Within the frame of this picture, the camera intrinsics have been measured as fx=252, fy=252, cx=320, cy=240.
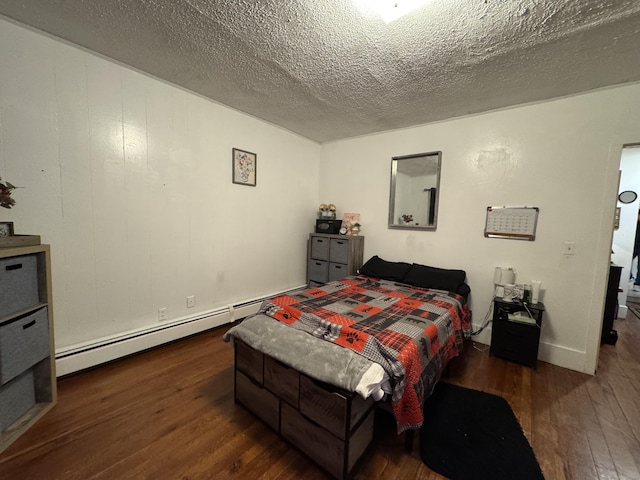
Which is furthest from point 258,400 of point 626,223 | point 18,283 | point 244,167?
point 626,223

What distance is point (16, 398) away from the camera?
146 centimetres

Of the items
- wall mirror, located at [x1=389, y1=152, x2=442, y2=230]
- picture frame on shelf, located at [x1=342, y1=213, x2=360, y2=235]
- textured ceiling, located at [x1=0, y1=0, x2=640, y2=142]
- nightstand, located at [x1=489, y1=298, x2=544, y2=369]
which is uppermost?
textured ceiling, located at [x1=0, y1=0, x2=640, y2=142]

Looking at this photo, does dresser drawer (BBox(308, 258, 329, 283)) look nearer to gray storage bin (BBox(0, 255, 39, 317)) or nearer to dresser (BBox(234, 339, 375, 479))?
dresser (BBox(234, 339, 375, 479))

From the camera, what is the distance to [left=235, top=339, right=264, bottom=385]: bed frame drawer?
1567 millimetres

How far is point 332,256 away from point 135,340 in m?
2.27

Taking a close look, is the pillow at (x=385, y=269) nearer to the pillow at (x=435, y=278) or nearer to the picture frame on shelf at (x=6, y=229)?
the pillow at (x=435, y=278)

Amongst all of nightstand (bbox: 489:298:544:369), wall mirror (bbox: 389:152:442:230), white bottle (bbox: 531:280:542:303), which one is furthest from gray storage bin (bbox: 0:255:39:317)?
white bottle (bbox: 531:280:542:303)

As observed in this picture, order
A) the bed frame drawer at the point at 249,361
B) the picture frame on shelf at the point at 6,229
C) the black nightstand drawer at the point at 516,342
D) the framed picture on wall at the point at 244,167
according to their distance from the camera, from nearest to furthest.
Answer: the picture frame on shelf at the point at 6,229
the bed frame drawer at the point at 249,361
the black nightstand drawer at the point at 516,342
the framed picture on wall at the point at 244,167

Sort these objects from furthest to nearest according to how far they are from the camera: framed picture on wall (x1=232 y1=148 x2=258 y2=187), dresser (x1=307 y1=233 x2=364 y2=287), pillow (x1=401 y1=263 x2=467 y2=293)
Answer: dresser (x1=307 y1=233 x2=364 y2=287) < framed picture on wall (x1=232 y1=148 x2=258 y2=187) < pillow (x1=401 y1=263 x2=467 y2=293)

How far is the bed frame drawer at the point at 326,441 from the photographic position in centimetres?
121

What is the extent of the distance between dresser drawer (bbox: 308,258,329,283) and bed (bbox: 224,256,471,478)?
133cm

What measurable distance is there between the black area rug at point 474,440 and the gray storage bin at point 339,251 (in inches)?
70.6

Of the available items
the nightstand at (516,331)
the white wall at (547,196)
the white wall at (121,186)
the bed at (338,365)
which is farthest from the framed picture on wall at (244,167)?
the nightstand at (516,331)

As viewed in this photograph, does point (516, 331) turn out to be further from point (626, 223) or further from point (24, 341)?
point (24, 341)
